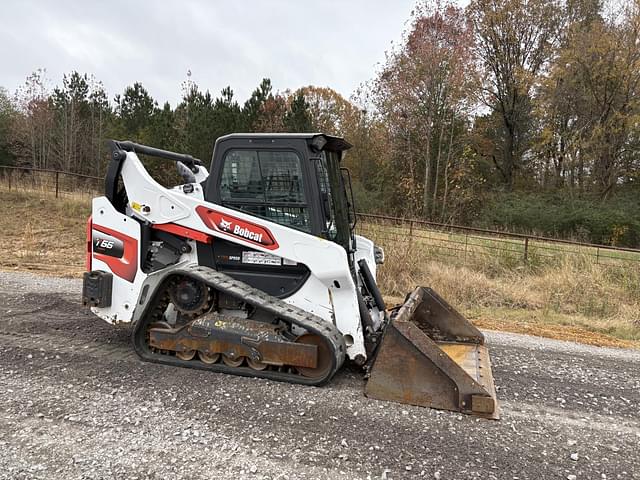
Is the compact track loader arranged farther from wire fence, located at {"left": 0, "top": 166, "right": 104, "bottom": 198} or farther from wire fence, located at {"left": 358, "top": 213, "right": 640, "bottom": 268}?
wire fence, located at {"left": 0, "top": 166, "right": 104, "bottom": 198}

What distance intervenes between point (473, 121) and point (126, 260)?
24.2 metres

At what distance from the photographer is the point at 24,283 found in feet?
27.5

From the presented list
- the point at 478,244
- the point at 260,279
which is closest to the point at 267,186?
the point at 260,279

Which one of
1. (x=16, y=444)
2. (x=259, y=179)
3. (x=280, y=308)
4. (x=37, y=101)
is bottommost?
(x=16, y=444)

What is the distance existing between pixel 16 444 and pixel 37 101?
2921 centimetres

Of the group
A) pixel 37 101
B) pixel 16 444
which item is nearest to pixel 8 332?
pixel 16 444

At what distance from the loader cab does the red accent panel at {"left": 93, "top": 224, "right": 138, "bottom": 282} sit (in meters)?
0.95

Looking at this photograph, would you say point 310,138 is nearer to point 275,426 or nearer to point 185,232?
point 185,232

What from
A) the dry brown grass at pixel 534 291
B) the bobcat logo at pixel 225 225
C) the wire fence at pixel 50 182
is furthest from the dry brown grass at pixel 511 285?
the wire fence at pixel 50 182

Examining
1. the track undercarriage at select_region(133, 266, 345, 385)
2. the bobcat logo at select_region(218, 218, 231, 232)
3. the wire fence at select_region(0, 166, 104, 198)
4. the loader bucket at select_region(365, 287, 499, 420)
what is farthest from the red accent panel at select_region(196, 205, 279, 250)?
the wire fence at select_region(0, 166, 104, 198)

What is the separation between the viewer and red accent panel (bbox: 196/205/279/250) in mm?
4718

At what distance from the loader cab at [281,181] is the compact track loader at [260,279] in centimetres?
1

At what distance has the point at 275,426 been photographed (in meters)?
3.62

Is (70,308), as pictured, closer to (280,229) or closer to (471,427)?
(280,229)
